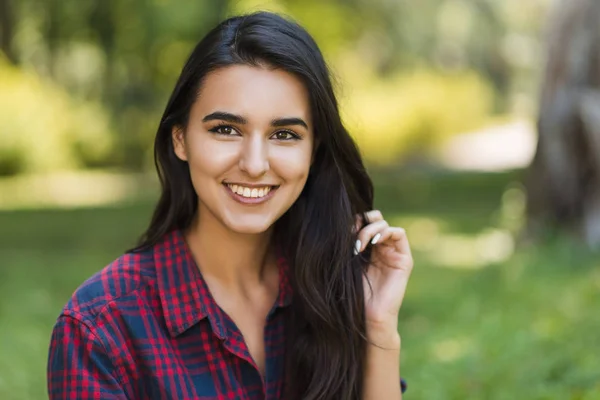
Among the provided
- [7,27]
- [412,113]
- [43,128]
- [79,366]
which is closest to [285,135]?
[79,366]

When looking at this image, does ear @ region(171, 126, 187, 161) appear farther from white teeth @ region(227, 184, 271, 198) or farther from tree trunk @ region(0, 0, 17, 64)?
tree trunk @ region(0, 0, 17, 64)

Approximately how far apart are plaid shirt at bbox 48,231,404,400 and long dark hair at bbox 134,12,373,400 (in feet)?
0.31

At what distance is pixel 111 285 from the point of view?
2.02 meters

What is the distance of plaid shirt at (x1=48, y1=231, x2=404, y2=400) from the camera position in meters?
1.90

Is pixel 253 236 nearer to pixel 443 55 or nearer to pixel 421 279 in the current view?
pixel 421 279

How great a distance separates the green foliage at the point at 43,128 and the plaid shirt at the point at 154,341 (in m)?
12.9

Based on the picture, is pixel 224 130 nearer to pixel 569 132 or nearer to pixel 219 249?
pixel 219 249

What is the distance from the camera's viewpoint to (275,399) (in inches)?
86.4

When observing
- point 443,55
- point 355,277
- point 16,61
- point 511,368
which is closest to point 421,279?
point 511,368

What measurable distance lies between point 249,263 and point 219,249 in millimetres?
116

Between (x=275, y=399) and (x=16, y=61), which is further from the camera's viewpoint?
(x=16, y=61)

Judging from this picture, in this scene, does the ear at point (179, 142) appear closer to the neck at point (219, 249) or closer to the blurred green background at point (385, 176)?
the neck at point (219, 249)

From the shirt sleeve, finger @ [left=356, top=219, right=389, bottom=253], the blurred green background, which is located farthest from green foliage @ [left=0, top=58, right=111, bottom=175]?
the shirt sleeve

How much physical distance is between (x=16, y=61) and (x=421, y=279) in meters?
12.7
